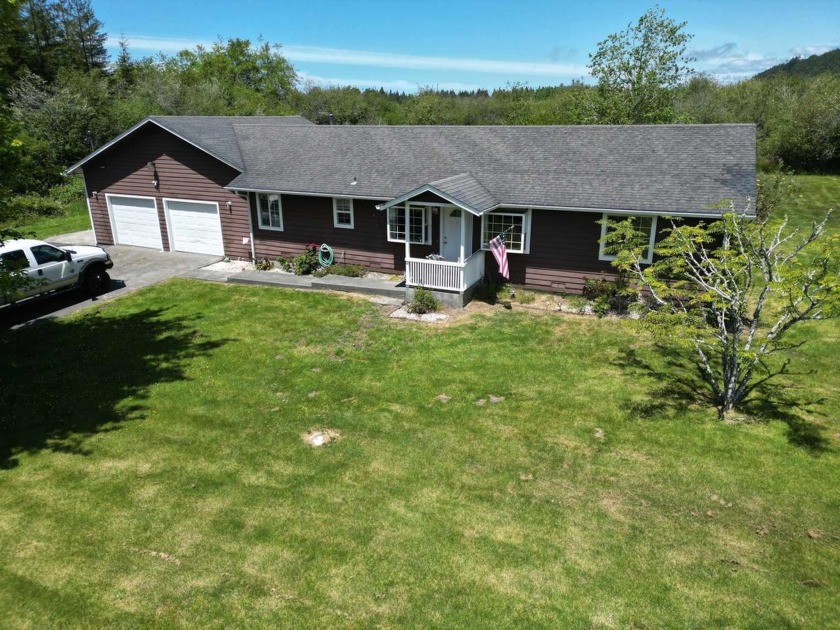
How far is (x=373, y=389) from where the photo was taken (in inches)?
440

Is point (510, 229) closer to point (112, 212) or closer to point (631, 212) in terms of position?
point (631, 212)

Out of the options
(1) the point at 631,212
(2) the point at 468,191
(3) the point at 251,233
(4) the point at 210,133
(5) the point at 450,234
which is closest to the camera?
(1) the point at 631,212

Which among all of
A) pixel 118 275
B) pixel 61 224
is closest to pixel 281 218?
pixel 118 275

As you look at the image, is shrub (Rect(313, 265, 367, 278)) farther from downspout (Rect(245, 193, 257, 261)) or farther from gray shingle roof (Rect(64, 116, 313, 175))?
gray shingle roof (Rect(64, 116, 313, 175))

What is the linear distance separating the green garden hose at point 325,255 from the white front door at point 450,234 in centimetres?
444

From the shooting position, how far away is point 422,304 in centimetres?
1569

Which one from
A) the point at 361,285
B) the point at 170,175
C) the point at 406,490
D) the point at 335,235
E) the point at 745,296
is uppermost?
the point at 170,175

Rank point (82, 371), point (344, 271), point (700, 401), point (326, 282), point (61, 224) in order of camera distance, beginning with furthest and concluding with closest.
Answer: point (61, 224) < point (344, 271) < point (326, 282) < point (82, 371) < point (700, 401)

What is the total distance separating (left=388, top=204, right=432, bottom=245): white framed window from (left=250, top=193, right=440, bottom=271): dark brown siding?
234 millimetres

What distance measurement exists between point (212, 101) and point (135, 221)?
29092 millimetres

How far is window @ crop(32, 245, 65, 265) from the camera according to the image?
15.1 meters

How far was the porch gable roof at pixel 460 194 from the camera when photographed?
14883mm

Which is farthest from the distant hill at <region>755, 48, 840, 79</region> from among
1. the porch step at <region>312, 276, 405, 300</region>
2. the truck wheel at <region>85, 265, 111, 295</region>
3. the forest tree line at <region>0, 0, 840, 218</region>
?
the truck wheel at <region>85, 265, 111, 295</region>

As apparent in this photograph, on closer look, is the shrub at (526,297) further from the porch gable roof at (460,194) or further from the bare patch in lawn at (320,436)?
the bare patch in lawn at (320,436)
